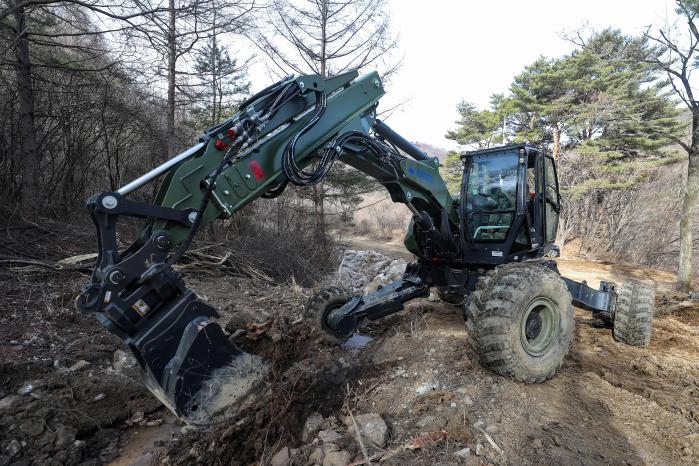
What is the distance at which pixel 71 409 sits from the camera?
11.8 feet

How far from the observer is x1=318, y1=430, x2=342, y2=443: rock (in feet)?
9.71

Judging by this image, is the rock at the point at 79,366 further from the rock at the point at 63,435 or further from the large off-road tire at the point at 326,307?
the large off-road tire at the point at 326,307

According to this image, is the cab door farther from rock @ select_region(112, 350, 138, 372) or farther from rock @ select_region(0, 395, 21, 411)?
rock @ select_region(0, 395, 21, 411)

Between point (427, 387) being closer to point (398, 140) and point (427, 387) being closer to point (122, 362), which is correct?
point (398, 140)

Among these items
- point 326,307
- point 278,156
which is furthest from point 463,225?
point 278,156

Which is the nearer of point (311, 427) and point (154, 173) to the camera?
point (154, 173)

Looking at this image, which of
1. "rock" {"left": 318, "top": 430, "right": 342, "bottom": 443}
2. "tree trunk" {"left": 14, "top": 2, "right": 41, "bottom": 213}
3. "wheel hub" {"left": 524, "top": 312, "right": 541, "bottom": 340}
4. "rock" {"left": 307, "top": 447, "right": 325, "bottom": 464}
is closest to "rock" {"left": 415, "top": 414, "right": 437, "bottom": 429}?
"rock" {"left": 318, "top": 430, "right": 342, "bottom": 443}

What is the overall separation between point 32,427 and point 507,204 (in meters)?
5.20

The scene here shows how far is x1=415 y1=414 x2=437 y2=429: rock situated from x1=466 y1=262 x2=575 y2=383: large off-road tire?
0.85 metres

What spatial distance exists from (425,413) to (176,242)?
2.27 m

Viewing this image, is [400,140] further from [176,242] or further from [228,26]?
[228,26]

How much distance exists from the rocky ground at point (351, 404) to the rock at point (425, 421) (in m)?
0.01

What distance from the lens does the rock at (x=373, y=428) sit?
2879 millimetres

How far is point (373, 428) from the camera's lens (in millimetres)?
2969
